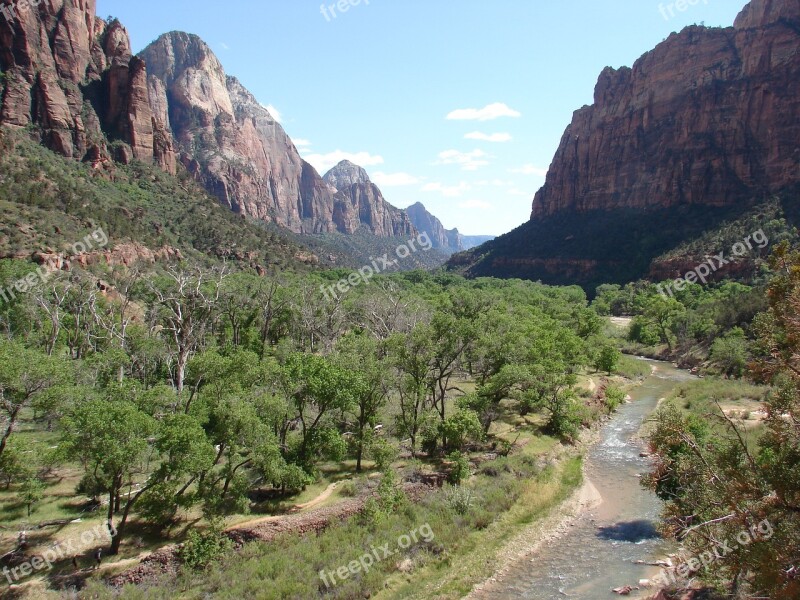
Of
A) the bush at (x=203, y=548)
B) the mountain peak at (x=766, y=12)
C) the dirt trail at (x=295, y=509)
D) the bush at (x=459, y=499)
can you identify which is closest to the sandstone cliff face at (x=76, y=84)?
the dirt trail at (x=295, y=509)

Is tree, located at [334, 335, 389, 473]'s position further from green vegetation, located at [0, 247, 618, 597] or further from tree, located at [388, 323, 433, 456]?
tree, located at [388, 323, 433, 456]

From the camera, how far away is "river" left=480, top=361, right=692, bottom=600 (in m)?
18.2

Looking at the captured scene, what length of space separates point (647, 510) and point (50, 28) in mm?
131919

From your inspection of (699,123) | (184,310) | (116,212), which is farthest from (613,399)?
(699,123)

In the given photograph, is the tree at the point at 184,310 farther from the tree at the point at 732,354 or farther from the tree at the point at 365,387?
the tree at the point at 732,354

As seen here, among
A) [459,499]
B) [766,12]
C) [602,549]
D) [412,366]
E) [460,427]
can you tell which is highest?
[766,12]

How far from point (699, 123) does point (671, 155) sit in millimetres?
10614

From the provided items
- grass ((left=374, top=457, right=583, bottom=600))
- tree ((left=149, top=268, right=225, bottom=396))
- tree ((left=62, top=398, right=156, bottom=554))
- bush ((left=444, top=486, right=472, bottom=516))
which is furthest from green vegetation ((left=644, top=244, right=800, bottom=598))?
tree ((left=149, top=268, right=225, bottom=396))

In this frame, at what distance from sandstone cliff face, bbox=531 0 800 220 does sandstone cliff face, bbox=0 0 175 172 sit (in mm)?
132194

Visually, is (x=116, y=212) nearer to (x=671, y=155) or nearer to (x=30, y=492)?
(x=30, y=492)

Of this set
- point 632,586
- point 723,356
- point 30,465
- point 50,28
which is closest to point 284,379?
point 30,465

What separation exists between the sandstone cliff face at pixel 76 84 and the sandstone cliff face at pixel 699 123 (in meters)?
132

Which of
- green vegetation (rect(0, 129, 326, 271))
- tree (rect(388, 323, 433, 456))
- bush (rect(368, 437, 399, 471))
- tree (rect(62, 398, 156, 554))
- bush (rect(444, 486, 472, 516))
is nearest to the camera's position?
tree (rect(62, 398, 156, 554))

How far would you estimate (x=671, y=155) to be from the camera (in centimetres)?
14250
